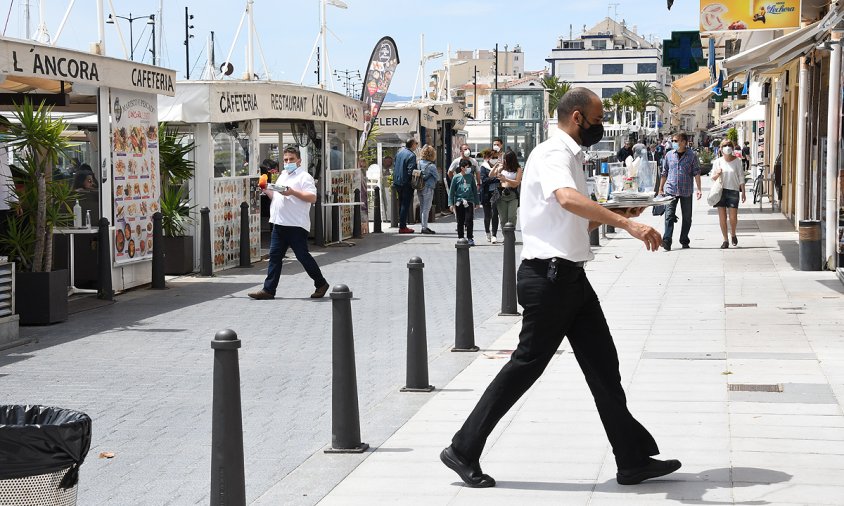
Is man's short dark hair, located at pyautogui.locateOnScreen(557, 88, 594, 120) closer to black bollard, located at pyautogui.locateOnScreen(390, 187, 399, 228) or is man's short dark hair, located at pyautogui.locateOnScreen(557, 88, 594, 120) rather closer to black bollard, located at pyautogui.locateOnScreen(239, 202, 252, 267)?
black bollard, located at pyautogui.locateOnScreen(239, 202, 252, 267)

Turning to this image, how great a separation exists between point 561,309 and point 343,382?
145cm

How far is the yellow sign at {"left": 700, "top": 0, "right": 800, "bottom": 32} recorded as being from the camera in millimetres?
16812

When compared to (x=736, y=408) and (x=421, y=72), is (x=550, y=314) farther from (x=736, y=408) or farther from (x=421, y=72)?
(x=421, y=72)

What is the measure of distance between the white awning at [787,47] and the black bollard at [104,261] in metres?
7.86

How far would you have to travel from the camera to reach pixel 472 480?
18.8 feet

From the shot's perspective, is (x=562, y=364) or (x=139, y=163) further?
(x=139, y=163)

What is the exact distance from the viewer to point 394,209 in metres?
27.8

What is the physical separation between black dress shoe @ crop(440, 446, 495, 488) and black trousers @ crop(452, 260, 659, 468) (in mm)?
37

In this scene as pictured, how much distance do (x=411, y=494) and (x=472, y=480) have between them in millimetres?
290

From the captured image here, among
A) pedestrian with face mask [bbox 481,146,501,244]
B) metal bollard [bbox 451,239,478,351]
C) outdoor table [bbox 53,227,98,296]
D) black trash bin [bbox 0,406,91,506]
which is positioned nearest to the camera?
black trash bin [bbox 0,406,91,506]

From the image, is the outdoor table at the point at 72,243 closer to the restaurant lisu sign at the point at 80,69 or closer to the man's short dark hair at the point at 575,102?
the restaurant lisu sign at the point at 80,69

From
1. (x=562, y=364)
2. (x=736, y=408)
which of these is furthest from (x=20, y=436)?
(x=562, y=364)

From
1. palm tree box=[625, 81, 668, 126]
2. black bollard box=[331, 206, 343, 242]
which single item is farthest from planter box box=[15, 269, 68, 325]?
palm tree box=[625, 81, 668, 126]

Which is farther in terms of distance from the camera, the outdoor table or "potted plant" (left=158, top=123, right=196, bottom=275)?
"potted plant" (left=158, top=123, right=196, bottom=275)
